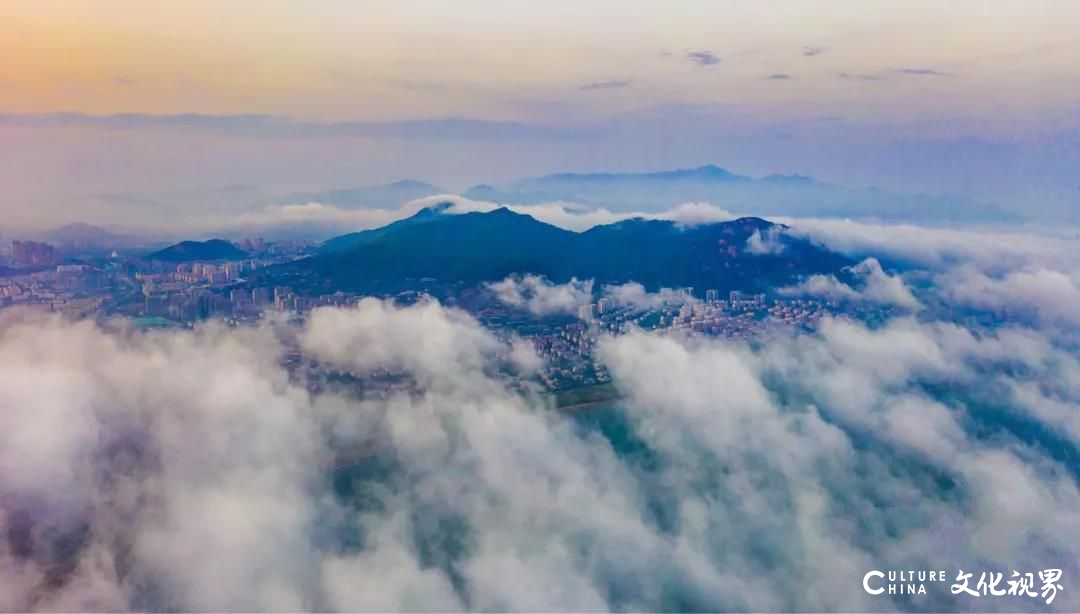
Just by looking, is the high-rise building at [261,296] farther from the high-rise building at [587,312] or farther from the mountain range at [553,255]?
the high-rise building at [587,312]

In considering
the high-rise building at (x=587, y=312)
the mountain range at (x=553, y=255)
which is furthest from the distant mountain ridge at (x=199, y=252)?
the high-rise building at (x=587, y=312)

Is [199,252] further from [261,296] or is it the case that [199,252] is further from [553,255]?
[553,255]

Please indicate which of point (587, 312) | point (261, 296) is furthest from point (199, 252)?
point (587, 312)

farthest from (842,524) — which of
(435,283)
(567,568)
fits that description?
(435,283)

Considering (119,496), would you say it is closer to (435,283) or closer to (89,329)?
(89,329)

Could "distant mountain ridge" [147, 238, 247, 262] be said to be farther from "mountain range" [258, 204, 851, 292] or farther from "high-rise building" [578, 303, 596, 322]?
"high-rise building" [578, 303, 596, 322]

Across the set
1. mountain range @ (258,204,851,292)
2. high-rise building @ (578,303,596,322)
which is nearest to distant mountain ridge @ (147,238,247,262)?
mountain range @ (258,204,851,292)
